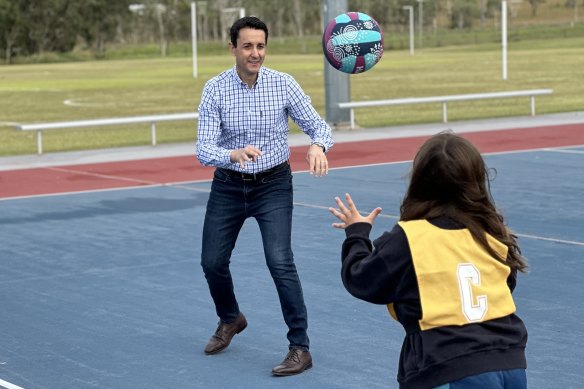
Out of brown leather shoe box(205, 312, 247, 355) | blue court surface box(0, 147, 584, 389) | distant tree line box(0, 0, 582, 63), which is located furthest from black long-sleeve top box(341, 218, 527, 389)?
distant tree line box(0, 0, 582, 63)

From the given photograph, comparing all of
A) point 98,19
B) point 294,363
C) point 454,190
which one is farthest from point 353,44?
point 98,19

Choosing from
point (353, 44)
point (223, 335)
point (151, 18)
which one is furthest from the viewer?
point (151, 18)

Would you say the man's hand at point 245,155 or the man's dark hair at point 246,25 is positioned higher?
the man's dark hair at point 246,25

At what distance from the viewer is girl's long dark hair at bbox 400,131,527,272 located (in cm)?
432

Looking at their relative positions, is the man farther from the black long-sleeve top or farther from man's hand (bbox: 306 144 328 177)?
the black long-sleeve top

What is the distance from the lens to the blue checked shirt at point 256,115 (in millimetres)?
7715

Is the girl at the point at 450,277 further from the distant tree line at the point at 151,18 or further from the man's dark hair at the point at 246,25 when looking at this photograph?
the distant tree line at the point at 151,18

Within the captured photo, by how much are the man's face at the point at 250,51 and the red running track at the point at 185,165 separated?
9.75 meters

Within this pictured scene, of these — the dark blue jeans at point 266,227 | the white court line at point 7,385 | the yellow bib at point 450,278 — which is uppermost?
the yellow bib at point 450,278

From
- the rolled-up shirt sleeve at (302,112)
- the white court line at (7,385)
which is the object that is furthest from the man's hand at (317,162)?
the white court line at (7,385)

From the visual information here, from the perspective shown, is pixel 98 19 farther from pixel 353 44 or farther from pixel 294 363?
pixel 294 363

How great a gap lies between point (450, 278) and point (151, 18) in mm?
137374

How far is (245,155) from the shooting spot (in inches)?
274

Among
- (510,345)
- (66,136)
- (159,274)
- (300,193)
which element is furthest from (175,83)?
(510,345)
